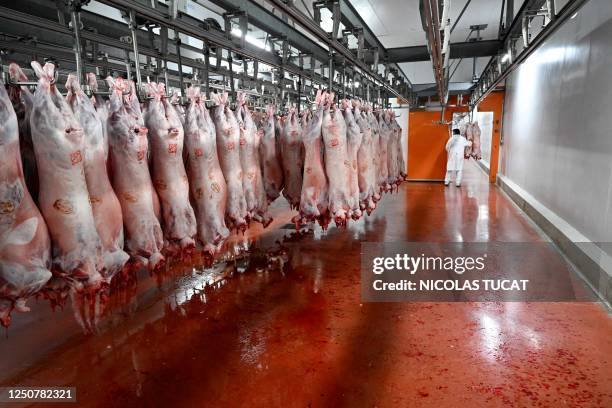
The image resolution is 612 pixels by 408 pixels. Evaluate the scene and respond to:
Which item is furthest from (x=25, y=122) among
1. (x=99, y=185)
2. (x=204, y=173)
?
(x=204, y=173)

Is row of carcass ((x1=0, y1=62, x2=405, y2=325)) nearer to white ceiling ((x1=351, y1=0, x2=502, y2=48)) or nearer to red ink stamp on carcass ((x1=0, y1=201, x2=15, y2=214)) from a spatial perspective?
red ink stamp on carcass ((x1=0, y1=201, x2=15, y2=214))

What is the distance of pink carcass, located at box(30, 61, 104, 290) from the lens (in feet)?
5.30

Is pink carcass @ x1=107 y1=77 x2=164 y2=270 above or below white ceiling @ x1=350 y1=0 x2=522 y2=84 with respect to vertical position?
below

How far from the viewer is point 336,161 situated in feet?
11.0

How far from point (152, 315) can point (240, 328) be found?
89 cm

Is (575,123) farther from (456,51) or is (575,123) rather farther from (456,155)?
(456,155)

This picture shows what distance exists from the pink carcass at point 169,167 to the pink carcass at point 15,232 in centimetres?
73

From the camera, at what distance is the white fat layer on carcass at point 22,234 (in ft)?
4.93

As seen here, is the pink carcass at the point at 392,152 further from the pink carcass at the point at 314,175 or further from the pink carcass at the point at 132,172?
the pink carcass at the point at 132,172

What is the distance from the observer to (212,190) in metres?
2.51

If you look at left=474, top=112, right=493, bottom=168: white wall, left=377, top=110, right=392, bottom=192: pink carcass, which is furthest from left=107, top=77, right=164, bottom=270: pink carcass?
left=474, top=112, right=493, bottom=168: white wall

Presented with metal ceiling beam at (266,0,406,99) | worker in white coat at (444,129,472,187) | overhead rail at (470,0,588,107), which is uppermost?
overhead rail at (470,0,588,107)

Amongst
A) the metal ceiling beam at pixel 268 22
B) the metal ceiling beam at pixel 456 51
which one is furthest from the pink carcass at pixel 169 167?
the metal ceiling beam at pixel 456 51

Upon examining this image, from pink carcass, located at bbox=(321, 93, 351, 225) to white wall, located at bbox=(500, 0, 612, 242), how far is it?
2.71 meters
